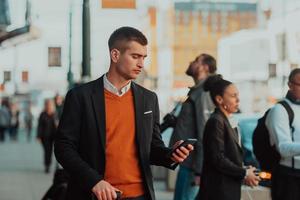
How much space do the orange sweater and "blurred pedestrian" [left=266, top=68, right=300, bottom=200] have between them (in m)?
2.04

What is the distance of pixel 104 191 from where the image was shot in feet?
17.1

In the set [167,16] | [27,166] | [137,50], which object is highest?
[167,16]

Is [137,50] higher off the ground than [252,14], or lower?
lower

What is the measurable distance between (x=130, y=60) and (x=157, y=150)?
52 cm

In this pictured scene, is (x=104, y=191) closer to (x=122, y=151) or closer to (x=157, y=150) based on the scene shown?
(x=122, y=151)

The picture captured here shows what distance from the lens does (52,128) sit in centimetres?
2186

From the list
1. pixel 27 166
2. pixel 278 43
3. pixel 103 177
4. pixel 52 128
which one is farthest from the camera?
pixel 278 43

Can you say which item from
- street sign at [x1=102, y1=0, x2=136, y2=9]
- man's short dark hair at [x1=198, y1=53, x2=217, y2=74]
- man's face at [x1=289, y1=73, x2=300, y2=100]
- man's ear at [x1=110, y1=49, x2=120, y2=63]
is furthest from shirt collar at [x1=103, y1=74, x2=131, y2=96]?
street sign at [x1=102, y1=0, x2=136, y2=9]

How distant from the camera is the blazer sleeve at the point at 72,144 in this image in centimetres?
537

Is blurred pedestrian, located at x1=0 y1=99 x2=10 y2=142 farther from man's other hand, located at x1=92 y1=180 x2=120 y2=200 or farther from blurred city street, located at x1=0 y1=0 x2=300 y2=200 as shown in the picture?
man's other hand, located at x1=92 y1=180 x2=120 y2=200

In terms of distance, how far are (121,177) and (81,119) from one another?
1.24 feet

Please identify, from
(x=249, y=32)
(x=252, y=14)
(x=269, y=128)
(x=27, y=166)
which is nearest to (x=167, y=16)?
(x=252, y=14)

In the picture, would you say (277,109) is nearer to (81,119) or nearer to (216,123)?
(216,123)

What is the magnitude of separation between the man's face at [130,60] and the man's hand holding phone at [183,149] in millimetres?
479
